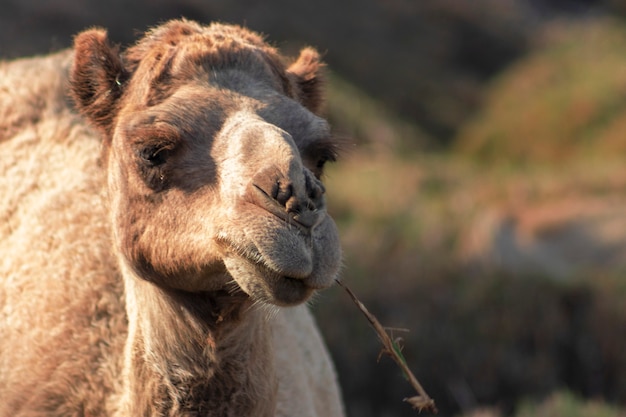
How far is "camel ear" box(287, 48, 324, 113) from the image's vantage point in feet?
14.3

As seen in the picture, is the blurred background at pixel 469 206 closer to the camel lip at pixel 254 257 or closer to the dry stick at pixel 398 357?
the dry stick at pixel 398 357

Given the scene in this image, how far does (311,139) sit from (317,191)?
41 cm

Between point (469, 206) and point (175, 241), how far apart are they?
1224 cm

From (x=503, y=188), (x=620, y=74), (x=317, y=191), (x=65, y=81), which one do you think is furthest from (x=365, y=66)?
(x=317, y=191)

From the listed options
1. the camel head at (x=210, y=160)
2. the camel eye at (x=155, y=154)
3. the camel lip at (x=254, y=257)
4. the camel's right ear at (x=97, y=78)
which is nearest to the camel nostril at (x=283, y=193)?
the camel head at (x=210, y=160)

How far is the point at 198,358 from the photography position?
12.7ft

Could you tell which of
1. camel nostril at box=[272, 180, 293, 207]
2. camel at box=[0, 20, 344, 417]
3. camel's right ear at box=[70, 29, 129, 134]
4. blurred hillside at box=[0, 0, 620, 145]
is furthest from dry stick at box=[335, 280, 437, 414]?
blurred hillside at box=[0, 0, 620, 145]

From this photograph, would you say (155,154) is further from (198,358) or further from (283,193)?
(198,358)

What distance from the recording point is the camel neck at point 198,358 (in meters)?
3.81

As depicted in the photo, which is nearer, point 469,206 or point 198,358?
point 198,358

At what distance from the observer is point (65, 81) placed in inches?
211

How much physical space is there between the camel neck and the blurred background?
694mm

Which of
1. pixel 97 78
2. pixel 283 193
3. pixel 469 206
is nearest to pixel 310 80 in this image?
pixel 97 78

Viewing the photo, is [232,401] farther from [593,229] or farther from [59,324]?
[593,229]
